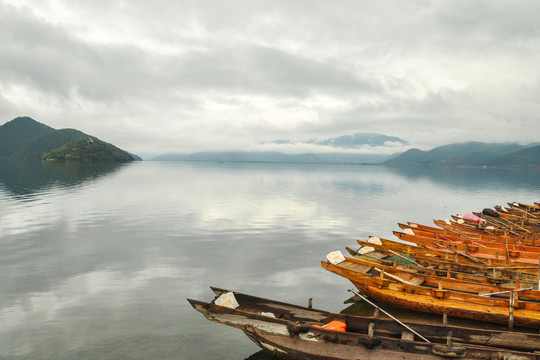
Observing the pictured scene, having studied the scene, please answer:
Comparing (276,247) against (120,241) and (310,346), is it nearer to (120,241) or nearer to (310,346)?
(120,241)

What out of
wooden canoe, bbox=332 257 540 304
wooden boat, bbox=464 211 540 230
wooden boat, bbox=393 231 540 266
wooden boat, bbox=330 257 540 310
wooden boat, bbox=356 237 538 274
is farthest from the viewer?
wooden boat, bbox=464 211 540 230

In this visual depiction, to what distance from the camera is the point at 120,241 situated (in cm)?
3048

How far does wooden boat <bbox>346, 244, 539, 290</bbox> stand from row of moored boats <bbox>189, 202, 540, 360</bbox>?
49 mm

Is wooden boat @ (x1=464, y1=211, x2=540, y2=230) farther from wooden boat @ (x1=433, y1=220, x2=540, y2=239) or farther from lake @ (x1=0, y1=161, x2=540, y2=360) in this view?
lake @ (x1=0, y1=161, x2=540, y2=360)

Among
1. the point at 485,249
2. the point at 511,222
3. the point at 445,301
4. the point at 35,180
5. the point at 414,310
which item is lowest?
the point at 414,310

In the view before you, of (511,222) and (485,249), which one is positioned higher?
(511,222)

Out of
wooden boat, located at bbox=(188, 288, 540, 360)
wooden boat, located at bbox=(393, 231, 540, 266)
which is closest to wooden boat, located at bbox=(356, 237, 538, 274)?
wooden boat, located at bbox=(393, 231, 540, 266)

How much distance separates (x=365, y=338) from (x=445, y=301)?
6.70 metres

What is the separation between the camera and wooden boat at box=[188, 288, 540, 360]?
10492mm

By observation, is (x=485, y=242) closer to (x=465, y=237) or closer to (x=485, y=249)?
(x=465, y=237)

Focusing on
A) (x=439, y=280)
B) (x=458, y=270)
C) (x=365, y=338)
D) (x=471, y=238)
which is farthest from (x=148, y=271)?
(x=471, y=238)

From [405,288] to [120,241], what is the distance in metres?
25.4

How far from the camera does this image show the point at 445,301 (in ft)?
50.1

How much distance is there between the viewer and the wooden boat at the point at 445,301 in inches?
548
